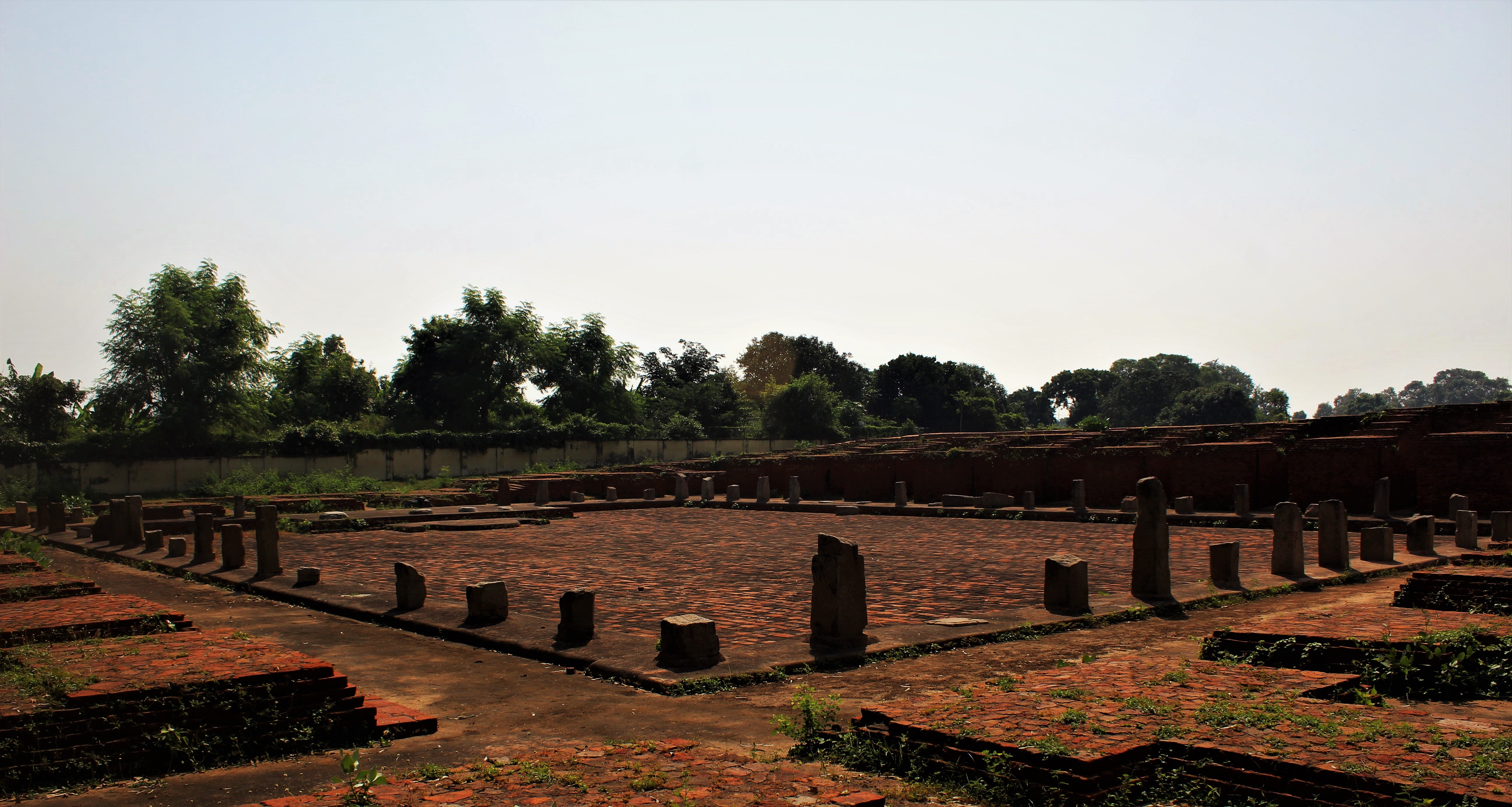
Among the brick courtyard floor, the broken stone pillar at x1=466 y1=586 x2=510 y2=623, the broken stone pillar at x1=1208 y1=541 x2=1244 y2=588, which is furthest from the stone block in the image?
the broken stone pillar at x1=1208 y1=541 x2=1244 y2=588

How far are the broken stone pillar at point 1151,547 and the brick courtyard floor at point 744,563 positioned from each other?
524mm

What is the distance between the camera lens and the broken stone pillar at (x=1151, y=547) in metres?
9.63

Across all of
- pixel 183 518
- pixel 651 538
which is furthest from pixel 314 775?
pixel 183 518

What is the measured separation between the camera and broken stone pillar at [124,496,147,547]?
1770 centimetres

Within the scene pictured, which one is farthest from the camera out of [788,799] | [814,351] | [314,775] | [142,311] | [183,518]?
[814,351]

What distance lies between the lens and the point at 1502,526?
14.1m

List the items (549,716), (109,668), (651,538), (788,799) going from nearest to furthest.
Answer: (788,799) < (109,668) < (549,716) < (651,538)

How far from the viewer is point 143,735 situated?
4758 millimetres

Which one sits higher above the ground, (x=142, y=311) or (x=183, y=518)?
(x=142, y=311)

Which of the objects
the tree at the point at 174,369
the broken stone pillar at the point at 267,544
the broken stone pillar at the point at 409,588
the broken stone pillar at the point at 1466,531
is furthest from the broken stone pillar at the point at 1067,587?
the tree at the point at 174,369

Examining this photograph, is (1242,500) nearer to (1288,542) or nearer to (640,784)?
(1288,542)

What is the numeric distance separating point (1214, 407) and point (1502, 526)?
70480 mm

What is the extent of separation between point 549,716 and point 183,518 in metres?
19.9

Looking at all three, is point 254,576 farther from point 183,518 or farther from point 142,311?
point 142,311
